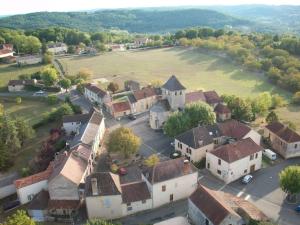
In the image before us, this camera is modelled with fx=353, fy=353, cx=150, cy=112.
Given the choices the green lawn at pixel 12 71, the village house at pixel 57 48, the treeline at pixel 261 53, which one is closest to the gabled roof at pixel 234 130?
the treeline at pixel 261 53

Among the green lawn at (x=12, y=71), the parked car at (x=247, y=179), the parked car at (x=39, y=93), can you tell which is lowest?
the parked car at (x=247, y=179)

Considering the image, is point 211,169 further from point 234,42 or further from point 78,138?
point 234,42

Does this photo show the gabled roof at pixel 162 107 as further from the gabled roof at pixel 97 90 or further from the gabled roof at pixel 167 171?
the gabled roof at pixel 167 171

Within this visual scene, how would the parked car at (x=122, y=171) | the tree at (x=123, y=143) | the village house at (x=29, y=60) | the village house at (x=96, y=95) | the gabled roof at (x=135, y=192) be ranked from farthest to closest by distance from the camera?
the village house at (x=29, y=60)
the village house at (x=96, y=95)
the tree at (x=123, y=143)
the parked car at (x=122, y=171)
the gabled roof at (x=135, y=192)

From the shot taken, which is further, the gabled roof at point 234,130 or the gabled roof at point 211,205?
the gabled roof at point 234,130

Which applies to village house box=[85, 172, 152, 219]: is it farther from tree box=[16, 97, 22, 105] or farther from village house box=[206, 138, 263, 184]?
tree box=[16, 97, 22, 105]

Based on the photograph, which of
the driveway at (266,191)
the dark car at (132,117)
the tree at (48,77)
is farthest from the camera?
the tree at (48,77)

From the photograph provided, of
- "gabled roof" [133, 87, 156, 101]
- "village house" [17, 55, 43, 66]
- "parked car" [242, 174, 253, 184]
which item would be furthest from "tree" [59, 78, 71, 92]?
"parked car" [242, 174, 253, 184]
